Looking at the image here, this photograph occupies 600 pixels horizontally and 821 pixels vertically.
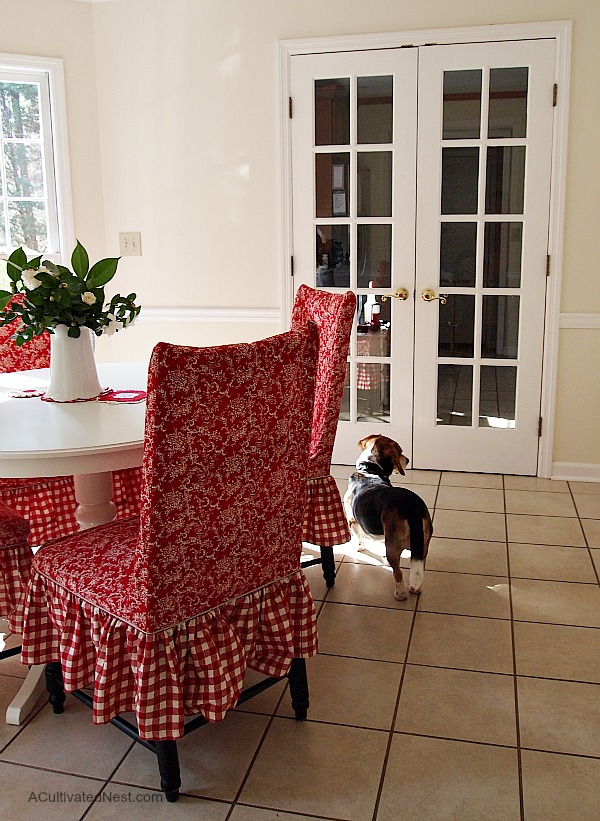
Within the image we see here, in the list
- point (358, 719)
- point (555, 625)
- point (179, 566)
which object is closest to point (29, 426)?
point (179, 566)

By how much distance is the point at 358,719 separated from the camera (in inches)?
83.4

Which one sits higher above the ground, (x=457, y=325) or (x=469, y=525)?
(x=457, y=325)

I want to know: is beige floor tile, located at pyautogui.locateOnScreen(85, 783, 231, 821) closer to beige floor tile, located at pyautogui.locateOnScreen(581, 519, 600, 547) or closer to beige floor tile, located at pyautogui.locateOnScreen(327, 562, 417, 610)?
beige floor tile, located at pyautogui.locateOnScreen(327, 562, 417, 610)

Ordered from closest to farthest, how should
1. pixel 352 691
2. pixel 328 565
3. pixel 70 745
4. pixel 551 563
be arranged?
pixel 70 745 → pixel 352 691 → pixel 328 565 → pixel 551 563

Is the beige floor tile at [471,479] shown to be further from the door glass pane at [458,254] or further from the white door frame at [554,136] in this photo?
the door glass pane at [458,254]

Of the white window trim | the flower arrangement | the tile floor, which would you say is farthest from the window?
the tile floor

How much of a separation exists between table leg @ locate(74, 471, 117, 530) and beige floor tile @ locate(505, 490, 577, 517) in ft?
6.30

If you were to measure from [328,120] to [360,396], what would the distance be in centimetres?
141

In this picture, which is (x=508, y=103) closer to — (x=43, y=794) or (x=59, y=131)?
(x=59, y=131)

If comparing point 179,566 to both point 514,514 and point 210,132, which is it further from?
point 210,132

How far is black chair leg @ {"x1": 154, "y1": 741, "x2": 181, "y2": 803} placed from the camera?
1803 millimetres

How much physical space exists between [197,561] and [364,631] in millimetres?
1015

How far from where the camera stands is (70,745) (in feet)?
6.67

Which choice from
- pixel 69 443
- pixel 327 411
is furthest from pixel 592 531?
pixel 69 443
